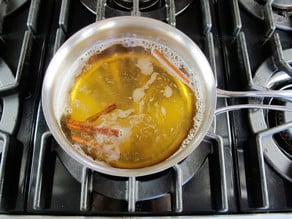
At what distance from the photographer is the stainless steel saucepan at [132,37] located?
56cm

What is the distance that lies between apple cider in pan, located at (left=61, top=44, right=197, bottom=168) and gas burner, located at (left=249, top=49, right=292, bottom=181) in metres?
0.11

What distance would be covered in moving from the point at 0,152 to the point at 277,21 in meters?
0.53

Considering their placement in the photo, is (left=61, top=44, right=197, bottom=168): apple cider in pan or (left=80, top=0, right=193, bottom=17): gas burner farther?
(left=80, top=0, right=193, bottom=17): gas burner

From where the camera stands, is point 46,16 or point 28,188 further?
point 46,16

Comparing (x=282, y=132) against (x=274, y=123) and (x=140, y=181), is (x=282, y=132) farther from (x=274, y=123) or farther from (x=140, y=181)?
(x=140, y=181)

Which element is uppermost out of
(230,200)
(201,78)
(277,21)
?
(277,21)

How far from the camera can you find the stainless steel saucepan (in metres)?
0.56

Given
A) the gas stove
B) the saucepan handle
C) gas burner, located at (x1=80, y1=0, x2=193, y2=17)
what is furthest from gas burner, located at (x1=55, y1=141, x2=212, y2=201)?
gas burner, located at (x1=80, y1=0, x2=193, y2=17)

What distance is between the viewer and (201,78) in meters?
0.60

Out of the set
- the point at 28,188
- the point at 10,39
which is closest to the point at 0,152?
the point at 28,188

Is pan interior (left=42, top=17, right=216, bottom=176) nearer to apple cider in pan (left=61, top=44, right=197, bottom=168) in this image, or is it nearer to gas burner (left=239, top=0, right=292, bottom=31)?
apple cider in pan (left=61, top=44, right=197, bottom=168)

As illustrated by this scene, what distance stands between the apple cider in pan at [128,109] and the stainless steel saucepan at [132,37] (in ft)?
0.06

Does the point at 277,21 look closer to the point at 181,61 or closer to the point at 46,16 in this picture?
the point at 181,61

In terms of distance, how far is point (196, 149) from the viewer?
58cm
